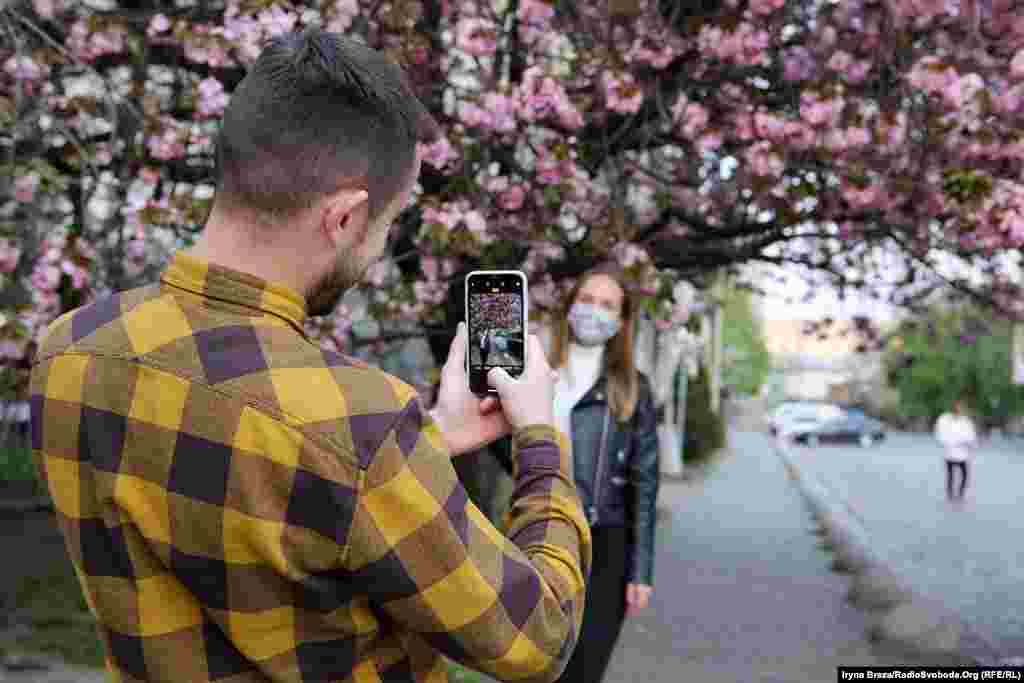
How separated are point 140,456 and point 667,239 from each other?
289 inches

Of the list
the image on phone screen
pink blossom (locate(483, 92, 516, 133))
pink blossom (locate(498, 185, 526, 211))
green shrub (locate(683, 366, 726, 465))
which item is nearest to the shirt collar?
the image on phone screen

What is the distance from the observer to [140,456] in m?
1.28

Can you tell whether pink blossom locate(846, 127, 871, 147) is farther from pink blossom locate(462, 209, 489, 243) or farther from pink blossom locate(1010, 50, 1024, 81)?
pink blossom locate(462, 209, 489, 243)

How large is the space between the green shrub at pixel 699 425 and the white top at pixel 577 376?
2454cm

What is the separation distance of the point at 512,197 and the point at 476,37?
0.87 m

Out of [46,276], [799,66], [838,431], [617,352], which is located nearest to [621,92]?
[799,66]

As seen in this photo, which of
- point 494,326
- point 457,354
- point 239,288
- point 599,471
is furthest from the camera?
point 599,471

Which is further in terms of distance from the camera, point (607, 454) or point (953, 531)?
point (953, 531)

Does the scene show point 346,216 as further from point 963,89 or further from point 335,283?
point 963,89

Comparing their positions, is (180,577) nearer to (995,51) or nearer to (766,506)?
(995,51)

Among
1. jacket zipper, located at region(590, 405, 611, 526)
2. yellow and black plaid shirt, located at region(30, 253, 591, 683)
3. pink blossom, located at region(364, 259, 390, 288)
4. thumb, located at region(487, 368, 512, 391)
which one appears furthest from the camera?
pink blossom, located at region(364, 259, 390, 288)

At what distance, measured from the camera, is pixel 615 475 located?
159 inches

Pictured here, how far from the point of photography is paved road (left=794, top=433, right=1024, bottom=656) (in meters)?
9.33

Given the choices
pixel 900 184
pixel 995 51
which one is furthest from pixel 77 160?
pixel 995 51
